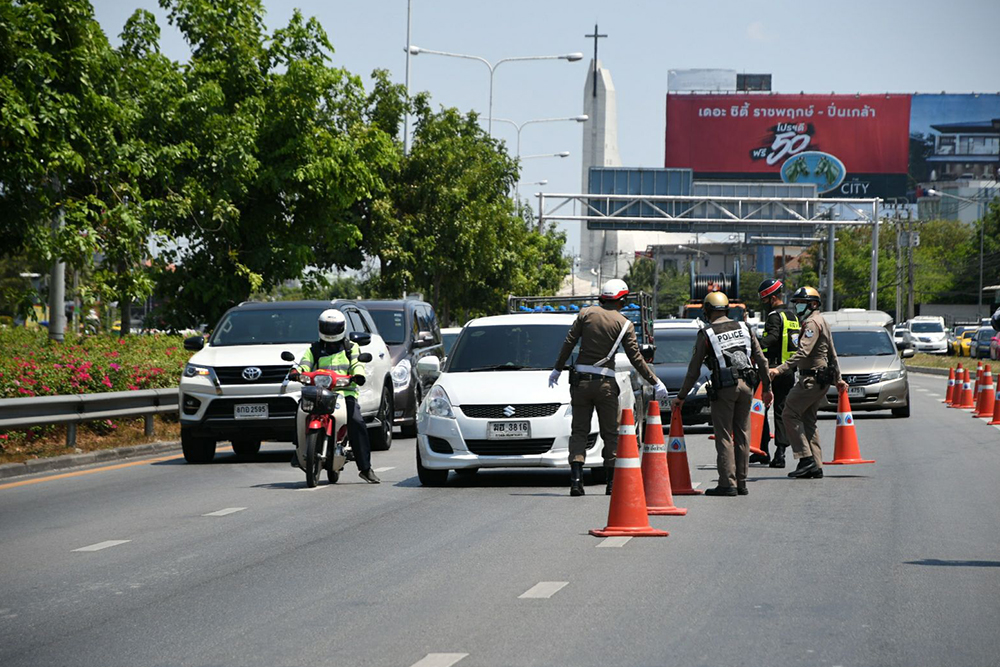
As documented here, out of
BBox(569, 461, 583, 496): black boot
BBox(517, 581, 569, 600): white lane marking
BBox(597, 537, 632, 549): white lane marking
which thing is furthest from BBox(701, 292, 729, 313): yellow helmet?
BBox(517, 581, 569, 600): white lane marking

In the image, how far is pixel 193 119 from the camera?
1072 inches

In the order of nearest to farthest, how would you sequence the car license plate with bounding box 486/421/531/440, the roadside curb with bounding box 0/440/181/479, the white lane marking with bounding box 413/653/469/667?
the white lane marking with bounding box 413/653/469/667 → the car license plate with bounding box 486/421/531/440 → the roadside curb with bounding box 0/440/181/479

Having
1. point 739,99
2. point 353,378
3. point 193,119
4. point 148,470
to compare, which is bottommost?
point 148,470

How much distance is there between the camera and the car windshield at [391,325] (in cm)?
2300

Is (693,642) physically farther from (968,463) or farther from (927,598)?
(968,463)

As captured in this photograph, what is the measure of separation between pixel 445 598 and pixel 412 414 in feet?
46.4

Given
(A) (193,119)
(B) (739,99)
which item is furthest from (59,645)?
(B) (739,99)

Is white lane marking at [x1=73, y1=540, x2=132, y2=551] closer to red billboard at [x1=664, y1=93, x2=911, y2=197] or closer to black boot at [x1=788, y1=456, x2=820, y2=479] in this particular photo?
black boot at [x1=788, y1=456, x2=820, y2=479]

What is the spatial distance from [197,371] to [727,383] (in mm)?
7037

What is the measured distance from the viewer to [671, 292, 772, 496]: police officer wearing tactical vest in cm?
1341

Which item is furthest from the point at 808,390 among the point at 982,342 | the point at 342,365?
the point at 982,342

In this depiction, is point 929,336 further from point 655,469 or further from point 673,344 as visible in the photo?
point 655,469

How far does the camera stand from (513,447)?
46.4 feet

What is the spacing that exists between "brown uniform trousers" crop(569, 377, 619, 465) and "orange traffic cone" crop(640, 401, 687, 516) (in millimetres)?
1130
